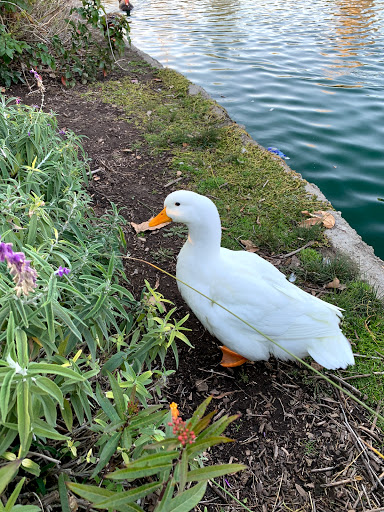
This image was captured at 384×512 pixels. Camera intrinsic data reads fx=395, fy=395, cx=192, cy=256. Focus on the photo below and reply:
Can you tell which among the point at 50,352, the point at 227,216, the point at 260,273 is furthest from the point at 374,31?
the point at 50,352

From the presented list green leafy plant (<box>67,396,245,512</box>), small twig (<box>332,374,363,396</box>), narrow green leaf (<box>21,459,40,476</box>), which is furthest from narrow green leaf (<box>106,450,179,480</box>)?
small twig (<box>332,374,363,396</box>)

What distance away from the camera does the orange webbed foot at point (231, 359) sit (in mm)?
2025

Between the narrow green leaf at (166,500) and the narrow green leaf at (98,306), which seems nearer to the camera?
the narrow green leaf at (166,500)

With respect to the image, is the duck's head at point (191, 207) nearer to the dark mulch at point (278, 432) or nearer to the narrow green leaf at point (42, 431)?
the dark mulch at point (278, 432)

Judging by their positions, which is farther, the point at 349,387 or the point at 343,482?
the point at 349,387

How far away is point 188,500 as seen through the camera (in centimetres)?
83

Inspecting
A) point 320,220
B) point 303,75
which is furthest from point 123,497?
point 303,75

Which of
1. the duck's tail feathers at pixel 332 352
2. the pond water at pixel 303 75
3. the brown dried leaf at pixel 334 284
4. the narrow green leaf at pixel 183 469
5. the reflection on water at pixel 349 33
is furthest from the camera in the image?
the reflection on water at pixel 349 33

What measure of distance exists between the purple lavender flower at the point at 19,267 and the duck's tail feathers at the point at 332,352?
144cm

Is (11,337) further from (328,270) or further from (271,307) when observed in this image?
(328,270)

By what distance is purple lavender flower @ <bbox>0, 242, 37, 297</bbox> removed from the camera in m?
0.84

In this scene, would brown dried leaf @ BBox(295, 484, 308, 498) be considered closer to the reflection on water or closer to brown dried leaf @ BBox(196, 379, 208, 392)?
brown dried leaf @ BBox(196, 379, 208, 392)

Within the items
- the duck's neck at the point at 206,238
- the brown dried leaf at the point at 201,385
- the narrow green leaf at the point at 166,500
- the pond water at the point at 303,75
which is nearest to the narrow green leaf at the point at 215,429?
the narrow green leaf at the point at 166,500

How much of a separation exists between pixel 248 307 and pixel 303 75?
5.85 meters
